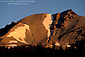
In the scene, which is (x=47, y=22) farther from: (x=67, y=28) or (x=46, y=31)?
(x=67, y=28)

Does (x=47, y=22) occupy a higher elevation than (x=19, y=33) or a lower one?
higher

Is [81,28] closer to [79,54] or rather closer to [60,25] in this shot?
[60,25]

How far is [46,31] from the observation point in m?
61.7

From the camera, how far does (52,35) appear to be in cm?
5762

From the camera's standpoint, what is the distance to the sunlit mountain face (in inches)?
2026

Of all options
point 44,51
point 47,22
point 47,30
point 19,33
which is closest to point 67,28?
point 47,30

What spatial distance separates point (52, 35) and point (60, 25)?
643cm

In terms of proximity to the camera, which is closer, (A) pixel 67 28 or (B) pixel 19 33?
(A) pixel 67 28

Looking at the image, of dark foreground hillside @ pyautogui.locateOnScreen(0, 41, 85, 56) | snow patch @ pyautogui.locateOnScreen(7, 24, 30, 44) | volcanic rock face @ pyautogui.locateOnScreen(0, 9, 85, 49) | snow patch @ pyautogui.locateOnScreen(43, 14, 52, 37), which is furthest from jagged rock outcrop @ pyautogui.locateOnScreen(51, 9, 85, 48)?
snow patch @ pyautogui.locateOnScreen(7, 24, 30, 44)

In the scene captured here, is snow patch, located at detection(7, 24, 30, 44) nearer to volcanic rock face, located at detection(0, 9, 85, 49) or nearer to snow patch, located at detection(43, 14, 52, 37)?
volcanic rock face, located at detection(0, 9, 85, 49)

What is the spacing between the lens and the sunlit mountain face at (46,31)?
5147 cm

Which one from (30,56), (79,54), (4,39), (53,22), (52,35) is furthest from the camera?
(53,22)

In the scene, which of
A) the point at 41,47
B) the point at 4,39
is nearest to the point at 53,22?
the point at 4,39

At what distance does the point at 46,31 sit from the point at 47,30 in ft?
3.19
